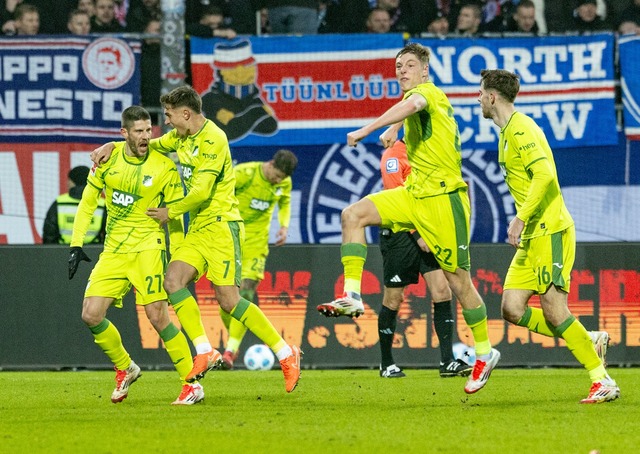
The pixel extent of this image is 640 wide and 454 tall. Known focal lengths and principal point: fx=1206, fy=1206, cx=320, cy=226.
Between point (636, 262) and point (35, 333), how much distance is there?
635 centimetres

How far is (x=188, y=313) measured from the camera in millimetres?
8766

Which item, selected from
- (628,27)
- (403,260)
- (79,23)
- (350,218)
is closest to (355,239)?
(350,218)

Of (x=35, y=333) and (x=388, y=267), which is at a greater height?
(x=388, y=267)

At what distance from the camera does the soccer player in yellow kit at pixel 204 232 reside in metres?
8.69

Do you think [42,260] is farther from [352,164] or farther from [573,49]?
[573,49]

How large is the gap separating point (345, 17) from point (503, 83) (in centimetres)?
672

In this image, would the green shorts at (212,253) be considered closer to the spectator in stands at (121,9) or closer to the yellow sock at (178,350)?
the yellow sock at (178,350)

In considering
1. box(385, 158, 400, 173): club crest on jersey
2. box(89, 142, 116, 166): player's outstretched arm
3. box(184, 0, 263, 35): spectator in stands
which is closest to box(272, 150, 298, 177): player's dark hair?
box(385, 158, 400, 173): club crest on jersey

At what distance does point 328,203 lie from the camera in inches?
544

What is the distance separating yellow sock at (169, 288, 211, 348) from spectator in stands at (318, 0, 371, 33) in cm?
664

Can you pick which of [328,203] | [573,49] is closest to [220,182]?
[328,203]

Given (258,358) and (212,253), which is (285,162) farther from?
(212,253)

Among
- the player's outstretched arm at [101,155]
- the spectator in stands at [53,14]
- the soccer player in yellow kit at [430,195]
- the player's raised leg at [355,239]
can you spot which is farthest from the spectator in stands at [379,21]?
the player's raised leg at [355,239]

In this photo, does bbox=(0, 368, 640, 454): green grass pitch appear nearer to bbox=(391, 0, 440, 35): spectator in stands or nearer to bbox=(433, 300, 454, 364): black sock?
bbox=(433, 300, 454, 364): black sock
